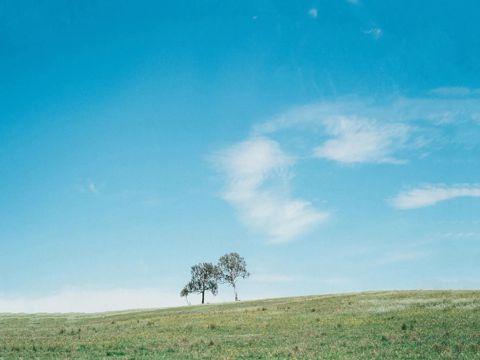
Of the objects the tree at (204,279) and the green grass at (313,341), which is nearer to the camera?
the green grass at (313,341)

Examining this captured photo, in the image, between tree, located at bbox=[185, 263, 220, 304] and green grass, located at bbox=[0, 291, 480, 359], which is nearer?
green grass, located at bbox=[0, 291, 480, 359]

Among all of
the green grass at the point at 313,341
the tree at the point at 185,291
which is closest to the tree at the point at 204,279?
the tree at the point at 185,291

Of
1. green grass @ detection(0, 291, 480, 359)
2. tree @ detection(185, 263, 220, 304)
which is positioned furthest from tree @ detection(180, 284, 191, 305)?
green grass @ detection(0, 291, 480, 359)

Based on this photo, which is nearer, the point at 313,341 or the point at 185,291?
the point at 313,341

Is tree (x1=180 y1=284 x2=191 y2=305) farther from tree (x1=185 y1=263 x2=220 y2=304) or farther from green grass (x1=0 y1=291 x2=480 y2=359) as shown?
green grass (x1=0 y1=291 x2=480 y2=359)

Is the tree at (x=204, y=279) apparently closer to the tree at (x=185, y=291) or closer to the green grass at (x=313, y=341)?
the tree at (x=185, y=291)

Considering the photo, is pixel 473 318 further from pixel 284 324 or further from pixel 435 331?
pixel 284 324

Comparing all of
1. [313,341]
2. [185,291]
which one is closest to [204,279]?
[185,291]

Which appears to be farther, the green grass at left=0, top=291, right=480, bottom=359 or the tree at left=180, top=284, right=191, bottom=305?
the tree at left=180, top=284, right=191, bottom=305

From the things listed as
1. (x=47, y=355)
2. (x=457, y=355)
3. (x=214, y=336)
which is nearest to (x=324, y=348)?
(x=457, y=355)

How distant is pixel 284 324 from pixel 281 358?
17988 mm

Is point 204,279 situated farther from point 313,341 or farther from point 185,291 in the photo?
point 313,341

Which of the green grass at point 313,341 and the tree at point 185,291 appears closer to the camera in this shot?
the green grass at point 313,341

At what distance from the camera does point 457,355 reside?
19.0 m
